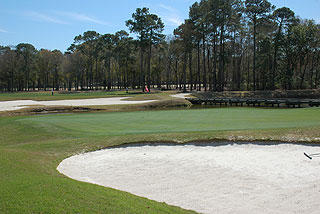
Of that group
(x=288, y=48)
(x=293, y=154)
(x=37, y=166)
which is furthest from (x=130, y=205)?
(x=288, y=48)

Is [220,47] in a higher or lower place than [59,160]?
higher

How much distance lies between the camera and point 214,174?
376 inches

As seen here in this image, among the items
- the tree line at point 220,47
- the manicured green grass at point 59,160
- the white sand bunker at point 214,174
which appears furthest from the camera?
the tree line at point 220,47

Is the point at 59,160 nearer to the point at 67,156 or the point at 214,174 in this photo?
the point at 67,156

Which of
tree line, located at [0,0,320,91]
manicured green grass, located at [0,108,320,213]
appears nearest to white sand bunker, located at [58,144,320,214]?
manicured green grass, located at [0,108,320,213]

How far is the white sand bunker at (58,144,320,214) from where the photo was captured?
7.41 meters

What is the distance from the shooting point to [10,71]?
10444 cm

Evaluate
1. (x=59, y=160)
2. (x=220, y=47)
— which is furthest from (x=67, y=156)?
(x=220, y=47)

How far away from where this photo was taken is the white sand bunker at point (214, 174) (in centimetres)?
741

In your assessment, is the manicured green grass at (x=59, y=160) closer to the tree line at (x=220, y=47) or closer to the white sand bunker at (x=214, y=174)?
the white sand bunker at (x=214, y=174)

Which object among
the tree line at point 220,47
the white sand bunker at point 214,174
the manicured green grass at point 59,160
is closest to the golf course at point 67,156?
the manicured green grass at point 59,160

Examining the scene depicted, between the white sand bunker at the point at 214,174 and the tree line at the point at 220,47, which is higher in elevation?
the tree line at the point at 220,47

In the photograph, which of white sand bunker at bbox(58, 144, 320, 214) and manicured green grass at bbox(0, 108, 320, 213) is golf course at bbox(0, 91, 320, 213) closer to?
manicured green grass at bbox(0, 108, 320, 213)

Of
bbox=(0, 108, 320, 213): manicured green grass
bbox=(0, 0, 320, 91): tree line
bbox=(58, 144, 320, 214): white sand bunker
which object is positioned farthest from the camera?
bbox=(0, 0, 320, 91): tree line
